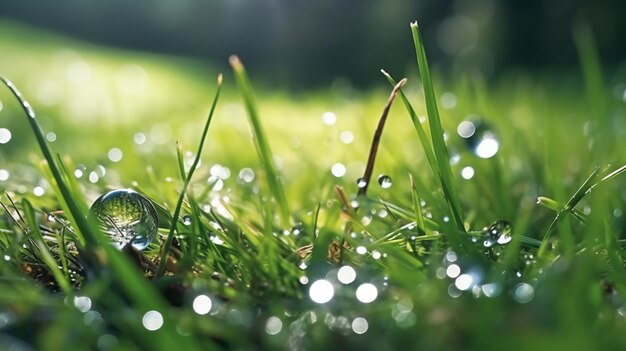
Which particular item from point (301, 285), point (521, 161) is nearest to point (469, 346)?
point (301, 285)

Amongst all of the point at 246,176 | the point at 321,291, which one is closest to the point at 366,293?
the point at 321,291

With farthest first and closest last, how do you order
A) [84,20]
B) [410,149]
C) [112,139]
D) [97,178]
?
[84,20], [112,139], [410,149], [97,178]

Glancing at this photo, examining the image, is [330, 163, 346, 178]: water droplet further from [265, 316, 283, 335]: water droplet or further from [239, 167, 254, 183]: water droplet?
Answer: [265, 316, 283, 335]: water droplet

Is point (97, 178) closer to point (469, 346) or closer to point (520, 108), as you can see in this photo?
point (469, 346)

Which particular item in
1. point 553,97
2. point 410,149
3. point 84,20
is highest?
point 84,20

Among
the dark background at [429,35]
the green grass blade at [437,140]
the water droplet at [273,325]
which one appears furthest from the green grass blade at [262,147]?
the dark background at [429,35]

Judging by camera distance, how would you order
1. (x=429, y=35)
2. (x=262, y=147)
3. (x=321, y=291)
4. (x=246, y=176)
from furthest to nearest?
(x=429, y=35)
(x=246, y=176)
(x=262, y=147)
(x=321, y=291)

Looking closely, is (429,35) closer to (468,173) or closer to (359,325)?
(468,173)
